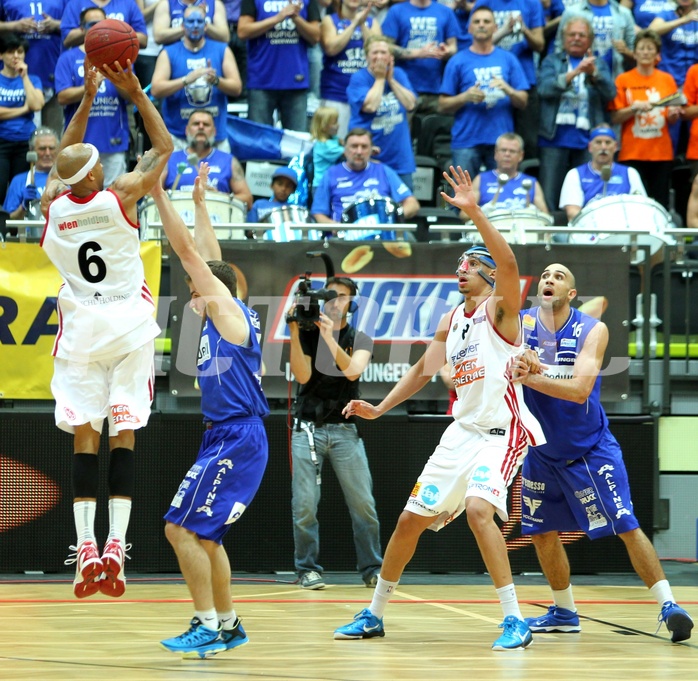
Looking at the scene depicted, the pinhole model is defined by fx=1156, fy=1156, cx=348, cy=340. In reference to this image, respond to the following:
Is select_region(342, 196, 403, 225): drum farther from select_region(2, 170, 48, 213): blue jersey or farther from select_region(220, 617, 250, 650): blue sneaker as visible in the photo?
select_region(220, 617, 250, 650): blue sneaker

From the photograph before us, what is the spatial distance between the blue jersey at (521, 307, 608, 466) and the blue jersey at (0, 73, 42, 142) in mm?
7188

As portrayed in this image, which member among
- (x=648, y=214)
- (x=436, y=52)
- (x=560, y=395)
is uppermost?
(x=436, y=52)

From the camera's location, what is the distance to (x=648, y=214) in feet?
37.1

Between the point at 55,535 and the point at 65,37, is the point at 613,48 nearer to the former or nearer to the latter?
the point at 65,37

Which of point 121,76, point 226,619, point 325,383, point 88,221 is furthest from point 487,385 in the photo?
point 325,383

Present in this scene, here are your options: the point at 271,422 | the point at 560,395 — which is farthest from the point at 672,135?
the point at 560,395

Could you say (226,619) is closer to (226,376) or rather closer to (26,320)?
(226,376)

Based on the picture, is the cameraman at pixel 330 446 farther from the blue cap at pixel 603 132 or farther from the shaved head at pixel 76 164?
the blue cap at pixel 603 132

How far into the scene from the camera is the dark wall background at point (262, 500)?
1012cm

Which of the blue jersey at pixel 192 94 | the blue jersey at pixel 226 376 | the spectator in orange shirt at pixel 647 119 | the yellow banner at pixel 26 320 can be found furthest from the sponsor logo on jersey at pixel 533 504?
the spectator in orange shirt at pixel 647 119

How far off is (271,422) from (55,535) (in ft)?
6.98

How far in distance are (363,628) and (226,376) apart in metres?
1.76

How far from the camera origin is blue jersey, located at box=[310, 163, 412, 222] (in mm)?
11688

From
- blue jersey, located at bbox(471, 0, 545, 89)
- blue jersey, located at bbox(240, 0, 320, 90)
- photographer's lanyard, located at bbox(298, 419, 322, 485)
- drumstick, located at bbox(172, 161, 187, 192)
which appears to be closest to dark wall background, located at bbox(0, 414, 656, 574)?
photographer's lanyard, located at bbox(298, 419, 322, 485)
